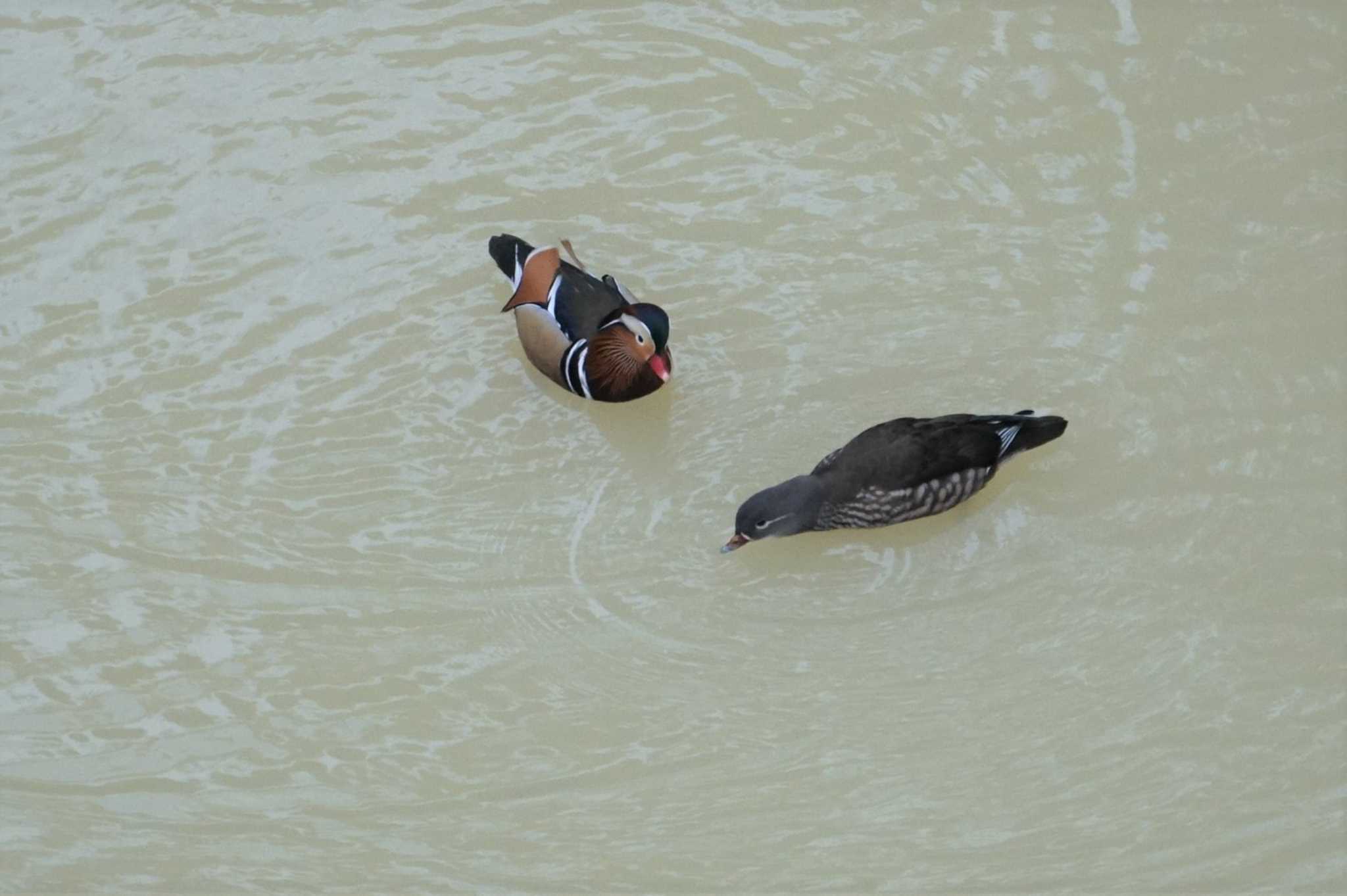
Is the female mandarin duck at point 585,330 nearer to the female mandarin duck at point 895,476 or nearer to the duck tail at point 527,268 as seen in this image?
the duck tail at point 527,268

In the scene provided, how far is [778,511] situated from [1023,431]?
799 millimetres

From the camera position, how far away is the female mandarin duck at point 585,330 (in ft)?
17.7

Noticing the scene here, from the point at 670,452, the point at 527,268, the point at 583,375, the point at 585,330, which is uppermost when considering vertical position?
the point at 527,268

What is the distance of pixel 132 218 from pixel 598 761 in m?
2.88

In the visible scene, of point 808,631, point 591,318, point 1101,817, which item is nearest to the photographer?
point 1101,817

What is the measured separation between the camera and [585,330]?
548cm

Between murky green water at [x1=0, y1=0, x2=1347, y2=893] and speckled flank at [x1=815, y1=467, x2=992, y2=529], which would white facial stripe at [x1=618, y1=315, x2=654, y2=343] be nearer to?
murky green water at [x1=0, y1=0, x2=1347, y2=893]

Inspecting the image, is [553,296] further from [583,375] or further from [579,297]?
[583,375]

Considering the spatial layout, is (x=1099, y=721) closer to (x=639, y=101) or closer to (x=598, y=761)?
(x=598, y=761)

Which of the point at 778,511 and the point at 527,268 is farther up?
the point at 527,268

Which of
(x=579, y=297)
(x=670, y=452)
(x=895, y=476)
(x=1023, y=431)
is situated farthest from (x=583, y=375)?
(x=1023, y=431)

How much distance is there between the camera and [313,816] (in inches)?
190

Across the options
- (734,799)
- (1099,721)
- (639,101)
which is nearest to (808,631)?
(734,799)

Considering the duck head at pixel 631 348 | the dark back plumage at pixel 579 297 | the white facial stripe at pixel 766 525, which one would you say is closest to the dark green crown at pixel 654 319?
the duck head at pixel 631 348
